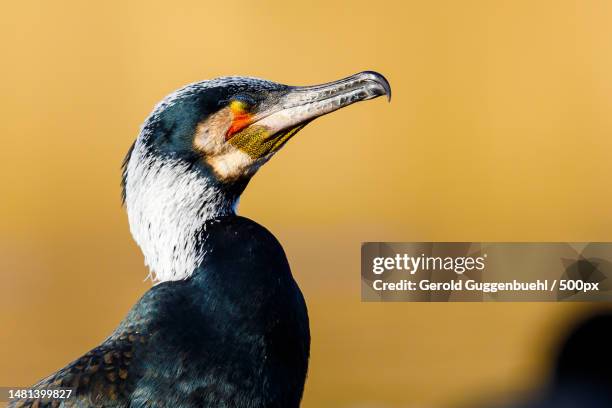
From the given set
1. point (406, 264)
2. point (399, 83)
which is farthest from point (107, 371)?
point (399, 83)

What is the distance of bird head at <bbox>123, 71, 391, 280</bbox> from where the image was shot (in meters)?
1.58

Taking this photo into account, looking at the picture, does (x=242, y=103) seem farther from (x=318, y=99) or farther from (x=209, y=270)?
(x=209, y=270)

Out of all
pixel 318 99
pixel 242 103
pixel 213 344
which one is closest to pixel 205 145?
pixel 242 103

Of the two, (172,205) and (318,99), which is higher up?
(318,99)

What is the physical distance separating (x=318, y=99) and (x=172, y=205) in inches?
13.2

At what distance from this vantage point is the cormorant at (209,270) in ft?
4.75

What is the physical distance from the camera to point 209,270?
1506 mm

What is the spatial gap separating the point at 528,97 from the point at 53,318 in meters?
2.19

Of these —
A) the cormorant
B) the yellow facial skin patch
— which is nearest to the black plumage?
the cormorant

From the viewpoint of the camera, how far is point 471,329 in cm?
374

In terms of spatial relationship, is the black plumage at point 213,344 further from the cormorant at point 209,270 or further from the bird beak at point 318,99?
Answer: the bird beak at point 318,99

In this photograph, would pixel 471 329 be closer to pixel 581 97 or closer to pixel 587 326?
pixel 587 326

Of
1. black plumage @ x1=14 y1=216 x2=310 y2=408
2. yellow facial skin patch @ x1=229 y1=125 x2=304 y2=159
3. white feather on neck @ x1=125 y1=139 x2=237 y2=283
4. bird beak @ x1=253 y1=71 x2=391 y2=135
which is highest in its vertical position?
bird beak @ x1=253 y1=71 x2=391 y2=135

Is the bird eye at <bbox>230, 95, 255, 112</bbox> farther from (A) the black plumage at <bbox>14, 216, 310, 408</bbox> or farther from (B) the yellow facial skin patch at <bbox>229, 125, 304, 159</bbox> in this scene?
(A) the black plumage at <bbox>14, 216, 310, 408</bbox>
